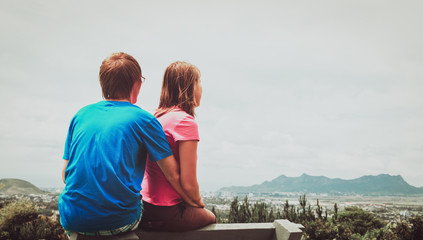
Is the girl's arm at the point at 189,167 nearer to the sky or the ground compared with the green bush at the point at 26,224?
nearer to the sky

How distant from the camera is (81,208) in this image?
1.48m

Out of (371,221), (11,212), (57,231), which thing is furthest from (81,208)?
(371,221)

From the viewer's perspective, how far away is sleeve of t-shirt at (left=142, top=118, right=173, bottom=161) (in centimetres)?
165

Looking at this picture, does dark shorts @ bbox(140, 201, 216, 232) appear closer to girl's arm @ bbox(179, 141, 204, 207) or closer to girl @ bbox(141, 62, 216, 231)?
girl @ bbox(141, 62, 216, 231)

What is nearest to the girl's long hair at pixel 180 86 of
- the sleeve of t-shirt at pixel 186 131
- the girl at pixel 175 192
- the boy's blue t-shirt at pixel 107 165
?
the girl at pixel 175 192

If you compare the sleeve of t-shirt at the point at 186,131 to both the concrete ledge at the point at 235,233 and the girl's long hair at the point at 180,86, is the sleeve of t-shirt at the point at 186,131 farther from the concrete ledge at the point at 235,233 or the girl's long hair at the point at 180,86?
the concrete ledge at the point at 235,233

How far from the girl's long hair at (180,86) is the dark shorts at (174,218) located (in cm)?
66

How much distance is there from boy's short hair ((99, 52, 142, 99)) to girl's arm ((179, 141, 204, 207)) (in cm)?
49

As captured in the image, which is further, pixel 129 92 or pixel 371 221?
pixel 371 221

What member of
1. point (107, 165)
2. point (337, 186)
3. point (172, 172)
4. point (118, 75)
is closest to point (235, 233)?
point (172, 172)

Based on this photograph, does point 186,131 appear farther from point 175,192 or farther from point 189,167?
point 175,192

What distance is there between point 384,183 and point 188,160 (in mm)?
83753

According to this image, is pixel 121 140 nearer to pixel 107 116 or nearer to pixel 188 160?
pixel 107 116

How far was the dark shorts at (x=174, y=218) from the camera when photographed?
1.78 meters
